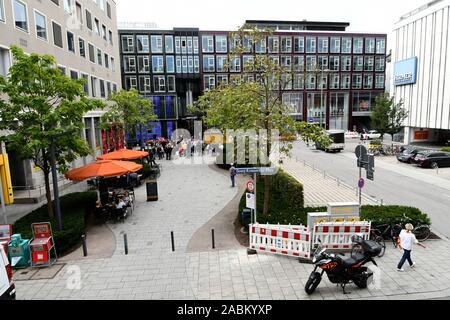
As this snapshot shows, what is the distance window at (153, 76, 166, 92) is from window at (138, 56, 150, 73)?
1954mm

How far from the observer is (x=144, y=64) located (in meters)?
55.6

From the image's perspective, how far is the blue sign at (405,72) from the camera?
40812 mm

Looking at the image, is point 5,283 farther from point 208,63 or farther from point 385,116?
point 208,63

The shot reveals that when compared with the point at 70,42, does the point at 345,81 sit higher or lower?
higher

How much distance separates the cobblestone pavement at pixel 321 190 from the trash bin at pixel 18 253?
450 inches

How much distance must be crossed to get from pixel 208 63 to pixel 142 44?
11975mm

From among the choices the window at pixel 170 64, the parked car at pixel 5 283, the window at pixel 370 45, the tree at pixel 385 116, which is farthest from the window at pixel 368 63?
the parked car at pixel 5 283

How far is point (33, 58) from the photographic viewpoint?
36.9 ft

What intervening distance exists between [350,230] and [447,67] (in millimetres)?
35399

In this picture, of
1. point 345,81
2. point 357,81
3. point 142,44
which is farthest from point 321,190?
point 357,81

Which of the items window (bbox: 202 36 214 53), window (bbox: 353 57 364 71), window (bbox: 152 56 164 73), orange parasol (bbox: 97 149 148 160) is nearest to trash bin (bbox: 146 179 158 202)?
orange parasol (bbox: 97 149 148 160)

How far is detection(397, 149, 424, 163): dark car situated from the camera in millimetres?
26631

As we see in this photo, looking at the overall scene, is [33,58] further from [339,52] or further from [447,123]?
[339,52]
